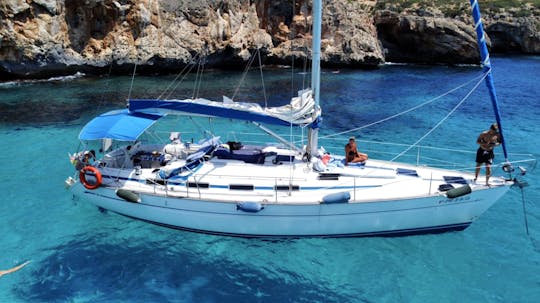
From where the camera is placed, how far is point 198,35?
1610 inches

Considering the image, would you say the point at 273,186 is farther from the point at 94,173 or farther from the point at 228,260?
the point at 94,173

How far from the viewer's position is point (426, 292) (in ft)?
34.4

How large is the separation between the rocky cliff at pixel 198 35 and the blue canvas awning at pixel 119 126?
25.2 meters

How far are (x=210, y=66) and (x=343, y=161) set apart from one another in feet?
110

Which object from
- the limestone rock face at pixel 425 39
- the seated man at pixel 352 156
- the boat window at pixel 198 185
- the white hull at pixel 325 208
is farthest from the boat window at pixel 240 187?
the limestone rock face at pixel 425 39

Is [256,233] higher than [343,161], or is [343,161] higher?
[343,161]

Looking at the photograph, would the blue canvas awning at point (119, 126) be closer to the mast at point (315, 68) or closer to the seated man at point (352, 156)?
the mast at point (315, 68)

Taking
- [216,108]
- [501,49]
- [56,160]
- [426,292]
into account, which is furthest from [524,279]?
[501,49]

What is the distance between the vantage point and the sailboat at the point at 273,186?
38.4ft

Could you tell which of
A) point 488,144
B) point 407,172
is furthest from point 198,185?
point 488,144

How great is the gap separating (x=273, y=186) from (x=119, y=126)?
5.37m

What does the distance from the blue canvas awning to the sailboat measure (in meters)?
0.03

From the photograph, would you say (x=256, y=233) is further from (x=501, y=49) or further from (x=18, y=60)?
(x=501, y=49)

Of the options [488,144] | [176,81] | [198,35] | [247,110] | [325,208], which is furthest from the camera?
[198,35]
